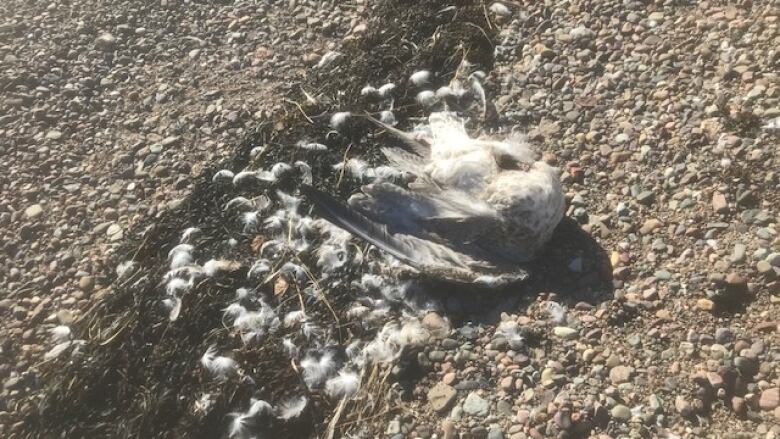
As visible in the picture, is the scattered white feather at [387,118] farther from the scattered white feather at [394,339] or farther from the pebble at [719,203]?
the pebble at [719,203]

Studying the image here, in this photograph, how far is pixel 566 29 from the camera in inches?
160

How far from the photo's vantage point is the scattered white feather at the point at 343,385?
119 inches

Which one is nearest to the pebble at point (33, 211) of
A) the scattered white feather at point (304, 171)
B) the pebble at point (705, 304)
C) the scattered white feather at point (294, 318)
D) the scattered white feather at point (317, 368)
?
the scattered white feather at point (304, 171)

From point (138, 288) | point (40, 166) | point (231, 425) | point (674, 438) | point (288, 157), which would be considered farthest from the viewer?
point (40, 166)

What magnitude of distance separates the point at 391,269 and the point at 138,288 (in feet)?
4.30

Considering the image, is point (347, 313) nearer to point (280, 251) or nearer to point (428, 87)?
point (280, 251)

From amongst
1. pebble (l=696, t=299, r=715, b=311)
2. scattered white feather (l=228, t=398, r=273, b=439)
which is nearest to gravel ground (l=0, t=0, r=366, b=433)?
scattered white feather (l=228, t=398, r=273, b=439)

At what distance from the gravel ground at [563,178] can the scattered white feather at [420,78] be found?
40 cm

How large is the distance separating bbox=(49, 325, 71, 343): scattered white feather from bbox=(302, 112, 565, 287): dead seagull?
4.64ft

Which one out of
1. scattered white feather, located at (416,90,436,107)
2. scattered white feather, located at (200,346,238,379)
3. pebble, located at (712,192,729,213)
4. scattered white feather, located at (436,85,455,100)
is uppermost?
pebble, located at (712,192,729,213)

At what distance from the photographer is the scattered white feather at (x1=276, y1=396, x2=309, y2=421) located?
2994 mm

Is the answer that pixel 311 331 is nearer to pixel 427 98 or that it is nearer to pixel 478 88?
pixel 427 98

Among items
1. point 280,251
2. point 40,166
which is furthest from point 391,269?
point 40,166

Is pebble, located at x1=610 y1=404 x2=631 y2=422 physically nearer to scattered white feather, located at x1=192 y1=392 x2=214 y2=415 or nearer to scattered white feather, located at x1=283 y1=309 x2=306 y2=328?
scattered white feather, located at x1=283 y1=309 x2=306 y2=328
